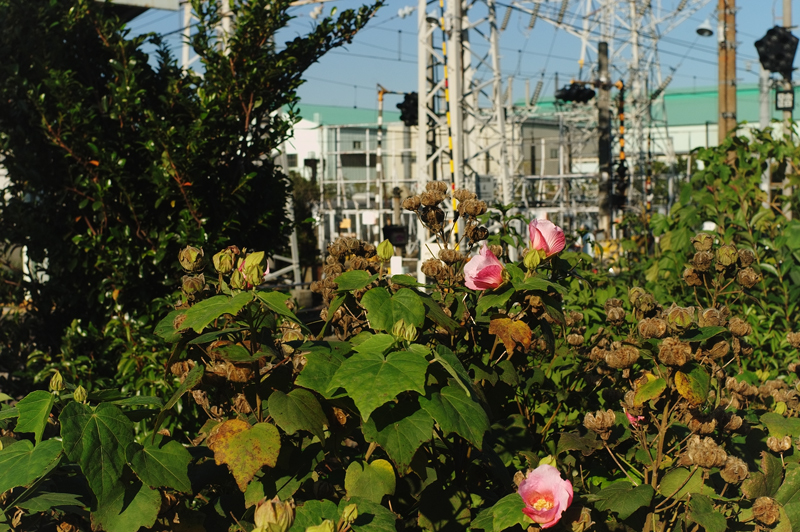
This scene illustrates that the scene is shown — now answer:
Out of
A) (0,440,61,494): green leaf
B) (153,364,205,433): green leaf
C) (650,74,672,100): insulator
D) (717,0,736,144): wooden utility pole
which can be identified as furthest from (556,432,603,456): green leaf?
(650,74,672,100): insulator

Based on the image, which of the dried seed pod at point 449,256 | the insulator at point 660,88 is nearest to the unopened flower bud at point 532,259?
the dried seed pod at point 449,256

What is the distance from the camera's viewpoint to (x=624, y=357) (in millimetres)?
1544

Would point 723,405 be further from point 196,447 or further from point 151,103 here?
point 151,103

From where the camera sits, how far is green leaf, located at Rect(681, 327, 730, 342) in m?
1.53

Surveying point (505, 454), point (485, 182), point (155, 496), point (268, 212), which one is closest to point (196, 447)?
point (155, 496)

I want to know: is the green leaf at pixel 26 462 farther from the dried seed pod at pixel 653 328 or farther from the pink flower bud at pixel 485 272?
the dried seed pod at pixel 653 328

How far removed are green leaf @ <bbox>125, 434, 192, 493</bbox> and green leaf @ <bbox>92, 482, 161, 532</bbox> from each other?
0.14 ft

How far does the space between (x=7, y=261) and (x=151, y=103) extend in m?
1.09

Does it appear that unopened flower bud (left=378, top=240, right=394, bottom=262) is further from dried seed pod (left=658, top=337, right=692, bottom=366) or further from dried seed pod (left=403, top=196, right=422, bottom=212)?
dried seed pod (left=658, top=337, right=692, bottom=366)

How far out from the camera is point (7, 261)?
397cm

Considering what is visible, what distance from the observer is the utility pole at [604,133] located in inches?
613

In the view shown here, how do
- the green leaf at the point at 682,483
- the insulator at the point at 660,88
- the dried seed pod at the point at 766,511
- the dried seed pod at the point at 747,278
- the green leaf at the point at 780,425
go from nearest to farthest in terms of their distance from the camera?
the dried seed pod at the point at 766,511 → the green leaf at the point at 682,483 → the green leaf at the point at 780,425 → the dried seed pod at the point at 747,278 → the insulator at the point at 660,88

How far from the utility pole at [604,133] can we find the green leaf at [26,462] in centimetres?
1478

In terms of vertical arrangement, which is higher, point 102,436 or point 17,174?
point 17,174
